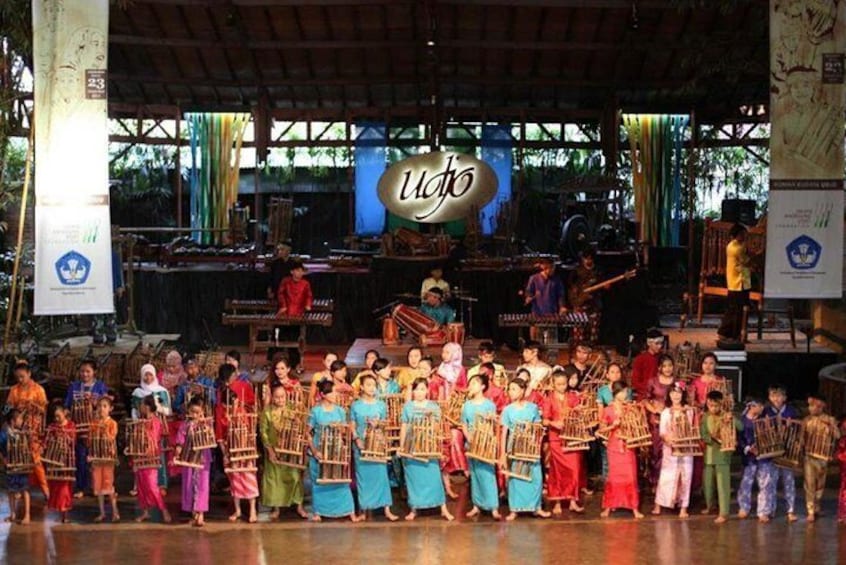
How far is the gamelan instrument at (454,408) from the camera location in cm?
1246

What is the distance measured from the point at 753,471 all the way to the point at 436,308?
16.9 feet

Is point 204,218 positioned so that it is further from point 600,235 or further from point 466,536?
point 466,536

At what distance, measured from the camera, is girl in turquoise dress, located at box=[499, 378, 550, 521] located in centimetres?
1186

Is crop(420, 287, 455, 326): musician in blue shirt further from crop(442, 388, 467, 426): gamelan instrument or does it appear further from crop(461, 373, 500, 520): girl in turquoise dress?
crop(461, 373, 500, 520): girl in turquoise dress

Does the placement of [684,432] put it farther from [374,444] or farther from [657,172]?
[657,172]

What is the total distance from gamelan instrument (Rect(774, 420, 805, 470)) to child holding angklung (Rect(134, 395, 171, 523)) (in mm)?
5011

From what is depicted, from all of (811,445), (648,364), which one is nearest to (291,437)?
(648,364)

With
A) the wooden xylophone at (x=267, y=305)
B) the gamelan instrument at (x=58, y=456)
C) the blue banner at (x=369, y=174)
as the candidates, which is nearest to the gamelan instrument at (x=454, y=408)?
the gamelan instrument at (x=58, y=456)

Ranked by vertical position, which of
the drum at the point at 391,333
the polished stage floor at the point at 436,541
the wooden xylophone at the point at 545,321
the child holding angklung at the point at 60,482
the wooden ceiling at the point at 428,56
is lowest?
the polished stage floor at the point at 436,541

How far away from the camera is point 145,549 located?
11031 millimetres

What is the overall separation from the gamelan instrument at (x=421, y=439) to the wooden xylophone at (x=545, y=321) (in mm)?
4199

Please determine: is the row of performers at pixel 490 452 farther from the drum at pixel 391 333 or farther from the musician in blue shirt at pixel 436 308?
the musician in blue shirt at pixel 436 308

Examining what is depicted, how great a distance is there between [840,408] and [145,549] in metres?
7.17


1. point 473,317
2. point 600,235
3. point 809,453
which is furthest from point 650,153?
point 809,453
